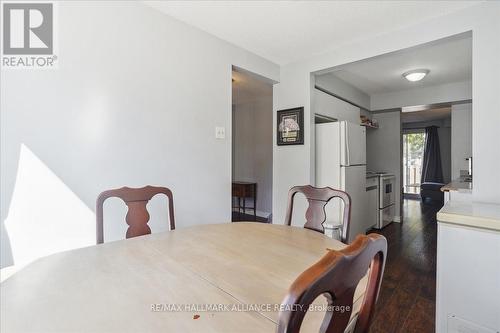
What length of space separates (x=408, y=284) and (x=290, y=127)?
2.05 meters

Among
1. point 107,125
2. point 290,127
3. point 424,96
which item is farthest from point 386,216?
point 107,125

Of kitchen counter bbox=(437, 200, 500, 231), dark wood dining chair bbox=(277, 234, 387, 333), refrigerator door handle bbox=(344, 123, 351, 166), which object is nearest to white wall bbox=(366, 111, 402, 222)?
refrigerator door handle bbox=(344, 123, 351, 166)

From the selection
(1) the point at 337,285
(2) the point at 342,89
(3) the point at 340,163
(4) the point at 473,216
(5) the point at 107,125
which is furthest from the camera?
(2) the point at 342,89

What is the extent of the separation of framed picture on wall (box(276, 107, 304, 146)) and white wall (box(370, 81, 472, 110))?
8.59 feet

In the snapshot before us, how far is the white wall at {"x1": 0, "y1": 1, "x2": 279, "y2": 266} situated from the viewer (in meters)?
1.46

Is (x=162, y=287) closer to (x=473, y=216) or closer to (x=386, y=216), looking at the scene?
(x=473, y=216)

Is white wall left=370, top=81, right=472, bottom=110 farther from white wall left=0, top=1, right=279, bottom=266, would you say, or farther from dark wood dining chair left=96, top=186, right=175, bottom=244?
dark wood dining chair left=96, top=186, right=175, bottom=244

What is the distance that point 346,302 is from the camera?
46cm

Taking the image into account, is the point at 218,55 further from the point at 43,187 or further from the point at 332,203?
the point at 332,203

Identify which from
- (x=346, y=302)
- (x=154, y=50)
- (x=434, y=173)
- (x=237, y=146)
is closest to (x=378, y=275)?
(x=346, y=302)

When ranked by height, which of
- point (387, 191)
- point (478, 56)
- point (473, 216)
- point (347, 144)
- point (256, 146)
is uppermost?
point (478, 56)

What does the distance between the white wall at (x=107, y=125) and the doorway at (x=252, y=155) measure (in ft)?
8.03

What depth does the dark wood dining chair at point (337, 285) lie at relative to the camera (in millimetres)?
376

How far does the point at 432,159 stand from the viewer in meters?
7.57
